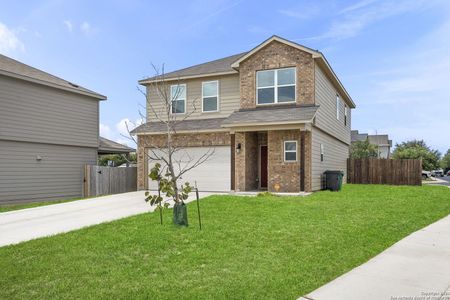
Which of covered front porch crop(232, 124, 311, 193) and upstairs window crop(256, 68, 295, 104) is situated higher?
upstairs window crop(256, 68, 295, 104)

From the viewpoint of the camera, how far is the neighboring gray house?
1532 cm

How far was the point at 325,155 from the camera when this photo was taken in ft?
58.6

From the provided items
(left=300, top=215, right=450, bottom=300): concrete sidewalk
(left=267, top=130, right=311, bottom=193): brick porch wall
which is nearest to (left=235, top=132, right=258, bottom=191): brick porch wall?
(left=267, top=130, right=311, bottom=193): brick porch wall

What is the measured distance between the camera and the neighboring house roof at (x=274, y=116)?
46.1 feet

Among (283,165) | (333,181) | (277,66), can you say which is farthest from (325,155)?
(277,66)

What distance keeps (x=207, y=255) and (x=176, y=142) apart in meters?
11.9

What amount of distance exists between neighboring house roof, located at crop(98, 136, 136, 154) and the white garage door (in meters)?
5.47

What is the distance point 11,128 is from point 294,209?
12721 mm

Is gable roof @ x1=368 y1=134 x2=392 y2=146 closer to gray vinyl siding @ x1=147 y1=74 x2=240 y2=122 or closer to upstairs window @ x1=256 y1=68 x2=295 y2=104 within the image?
gray vinyl siding @ x1=147 y1=74 x2=240 y2=122

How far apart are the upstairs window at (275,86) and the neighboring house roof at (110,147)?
31.8 feet

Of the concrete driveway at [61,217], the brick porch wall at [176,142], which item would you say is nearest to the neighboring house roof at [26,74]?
the brick porch wall at [176,142]

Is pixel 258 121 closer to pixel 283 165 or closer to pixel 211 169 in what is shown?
pixel 283 165

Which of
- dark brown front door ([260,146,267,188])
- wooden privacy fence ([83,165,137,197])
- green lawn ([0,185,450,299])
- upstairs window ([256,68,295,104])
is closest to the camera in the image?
green lawn ([0,185,450,299])

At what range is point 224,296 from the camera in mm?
4176
